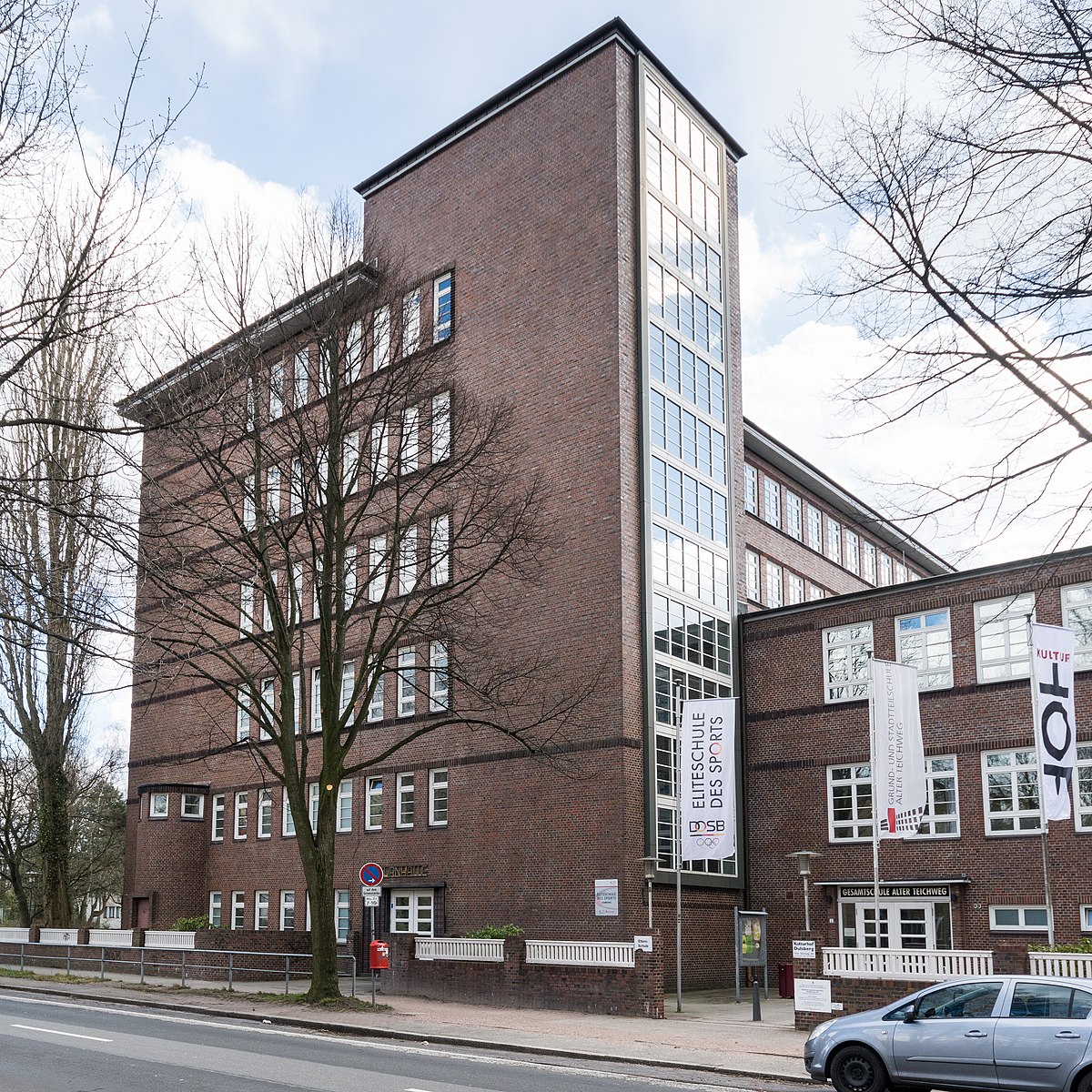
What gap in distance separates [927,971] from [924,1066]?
6800 millimetres

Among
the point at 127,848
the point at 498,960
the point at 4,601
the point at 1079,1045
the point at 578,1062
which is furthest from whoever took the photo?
the point at 127,848

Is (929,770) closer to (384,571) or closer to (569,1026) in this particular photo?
(569,1026)

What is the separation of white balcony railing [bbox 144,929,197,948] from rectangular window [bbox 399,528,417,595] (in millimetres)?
10661

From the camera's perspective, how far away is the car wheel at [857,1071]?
14.0 metres

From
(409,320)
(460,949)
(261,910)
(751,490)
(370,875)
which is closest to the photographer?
(370,875)

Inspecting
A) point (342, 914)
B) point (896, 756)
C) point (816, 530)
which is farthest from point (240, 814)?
point (896, 756)

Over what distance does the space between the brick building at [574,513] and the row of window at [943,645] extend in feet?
11.3

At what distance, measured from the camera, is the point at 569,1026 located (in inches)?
864

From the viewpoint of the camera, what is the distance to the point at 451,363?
36781 mm

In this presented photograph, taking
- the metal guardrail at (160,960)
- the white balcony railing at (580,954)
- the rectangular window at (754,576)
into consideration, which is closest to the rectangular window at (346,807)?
the metal guardrail at (160,960)

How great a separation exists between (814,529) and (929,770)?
1758 centimetres

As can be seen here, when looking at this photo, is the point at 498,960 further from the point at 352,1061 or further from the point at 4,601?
the point at 4,601

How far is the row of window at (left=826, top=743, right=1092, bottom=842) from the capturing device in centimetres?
2919

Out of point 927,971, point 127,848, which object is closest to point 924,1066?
point 927,971
